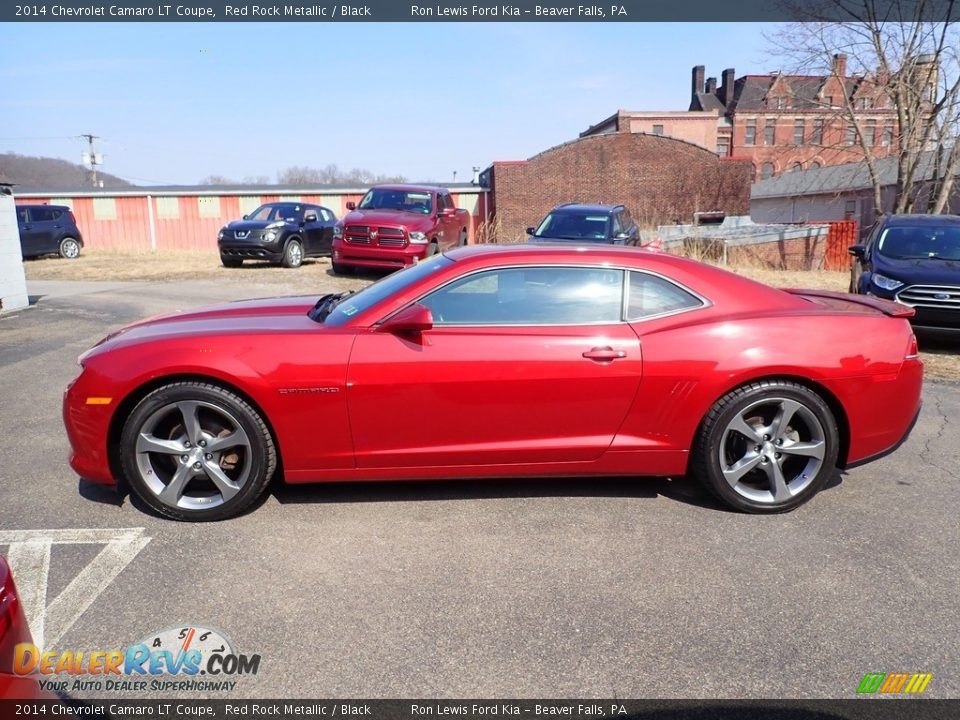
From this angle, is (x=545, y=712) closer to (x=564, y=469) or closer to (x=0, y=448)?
(x=564, y=469)

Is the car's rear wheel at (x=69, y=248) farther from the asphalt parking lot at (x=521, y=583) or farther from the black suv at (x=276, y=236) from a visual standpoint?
the asphalt parking lot at (x=521, y=583)

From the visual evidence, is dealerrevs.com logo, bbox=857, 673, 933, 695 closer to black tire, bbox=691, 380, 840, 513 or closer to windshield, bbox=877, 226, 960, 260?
black tire, bbox=691, 380, 840, 513

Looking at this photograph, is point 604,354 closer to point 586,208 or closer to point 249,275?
point 586,208

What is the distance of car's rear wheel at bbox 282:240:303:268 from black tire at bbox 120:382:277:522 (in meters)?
13.4

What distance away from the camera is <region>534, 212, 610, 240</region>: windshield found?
1220 centimetres

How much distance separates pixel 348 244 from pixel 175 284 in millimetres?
3796

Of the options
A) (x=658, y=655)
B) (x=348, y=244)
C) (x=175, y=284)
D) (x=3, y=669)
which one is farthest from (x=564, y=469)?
(x=175, y=284)

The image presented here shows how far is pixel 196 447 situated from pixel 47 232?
22.2 meters

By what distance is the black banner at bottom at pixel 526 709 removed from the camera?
7.72 ft

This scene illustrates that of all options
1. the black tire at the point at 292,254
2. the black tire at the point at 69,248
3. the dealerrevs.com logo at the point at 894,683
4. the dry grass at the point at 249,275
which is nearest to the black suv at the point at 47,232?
the black tire at the point at 69,248

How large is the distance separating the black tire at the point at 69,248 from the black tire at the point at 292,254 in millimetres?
10421

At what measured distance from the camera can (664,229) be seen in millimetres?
24156

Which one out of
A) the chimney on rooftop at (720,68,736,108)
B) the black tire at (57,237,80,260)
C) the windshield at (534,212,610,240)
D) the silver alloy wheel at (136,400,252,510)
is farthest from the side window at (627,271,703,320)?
the chimney on rooftop at (720,68,736,108)

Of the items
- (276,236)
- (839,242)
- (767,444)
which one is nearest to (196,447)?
(767,444)
